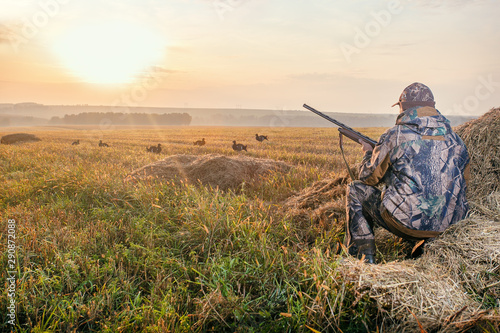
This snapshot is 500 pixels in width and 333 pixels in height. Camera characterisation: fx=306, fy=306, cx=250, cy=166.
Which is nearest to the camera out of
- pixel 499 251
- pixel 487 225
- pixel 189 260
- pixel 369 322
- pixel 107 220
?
pixel 369 322

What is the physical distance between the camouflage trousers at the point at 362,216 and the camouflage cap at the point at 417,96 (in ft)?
3.92

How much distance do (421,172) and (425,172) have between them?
0.14ft

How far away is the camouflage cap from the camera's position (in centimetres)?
380

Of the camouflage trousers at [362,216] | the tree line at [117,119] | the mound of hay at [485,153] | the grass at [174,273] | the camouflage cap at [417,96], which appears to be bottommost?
the grass at [174,273]

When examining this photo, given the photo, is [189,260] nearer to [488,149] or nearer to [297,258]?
[297,258]

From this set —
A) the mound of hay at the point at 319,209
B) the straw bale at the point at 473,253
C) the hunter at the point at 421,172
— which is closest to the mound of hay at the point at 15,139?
the mound of hay at the point at 319,209

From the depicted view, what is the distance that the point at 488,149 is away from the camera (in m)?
4.70

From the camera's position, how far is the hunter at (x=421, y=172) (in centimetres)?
348

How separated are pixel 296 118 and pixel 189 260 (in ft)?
644

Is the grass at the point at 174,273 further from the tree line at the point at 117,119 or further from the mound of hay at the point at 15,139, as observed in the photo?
the tree line at the point at 117,119

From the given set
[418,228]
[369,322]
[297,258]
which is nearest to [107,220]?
[297,258]

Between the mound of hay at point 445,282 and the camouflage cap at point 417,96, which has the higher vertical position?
the camouflage cap at point 417,96

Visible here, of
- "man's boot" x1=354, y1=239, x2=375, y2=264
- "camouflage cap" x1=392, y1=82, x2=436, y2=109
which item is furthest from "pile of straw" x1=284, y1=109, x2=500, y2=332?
"camouflage cap" x1=392, y1=82, x2=436, y2=109

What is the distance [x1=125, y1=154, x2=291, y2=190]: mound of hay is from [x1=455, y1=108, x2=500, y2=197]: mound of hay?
454 centimetres
